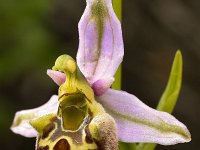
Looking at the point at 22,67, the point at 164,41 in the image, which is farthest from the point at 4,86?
the point at 164,41

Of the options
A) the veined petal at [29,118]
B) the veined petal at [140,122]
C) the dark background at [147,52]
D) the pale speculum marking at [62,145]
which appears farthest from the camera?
the dark background at [147,52]

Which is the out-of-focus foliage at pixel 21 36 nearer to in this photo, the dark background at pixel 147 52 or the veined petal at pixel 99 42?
the dark background at pixel 147 52

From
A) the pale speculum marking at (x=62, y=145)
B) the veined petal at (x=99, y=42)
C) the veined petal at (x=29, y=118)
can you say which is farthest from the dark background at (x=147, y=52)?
the pale speculum marking at (x=62, y=145)

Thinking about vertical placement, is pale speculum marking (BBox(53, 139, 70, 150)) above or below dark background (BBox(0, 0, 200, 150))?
above

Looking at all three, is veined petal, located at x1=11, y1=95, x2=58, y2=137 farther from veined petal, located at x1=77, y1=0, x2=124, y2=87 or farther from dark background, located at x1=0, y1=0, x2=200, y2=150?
dark background, located at x1=0, y1=0, x2=200, y2=150

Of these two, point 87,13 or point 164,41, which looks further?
point 164,41

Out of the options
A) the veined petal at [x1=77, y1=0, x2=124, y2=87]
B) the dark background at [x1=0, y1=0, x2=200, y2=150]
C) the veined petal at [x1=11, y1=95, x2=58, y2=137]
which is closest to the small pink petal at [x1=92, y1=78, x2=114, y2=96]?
the veined petal at [x1=77, y1=0, x2=124, y2=87]

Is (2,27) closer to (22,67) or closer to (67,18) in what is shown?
(22,67)
